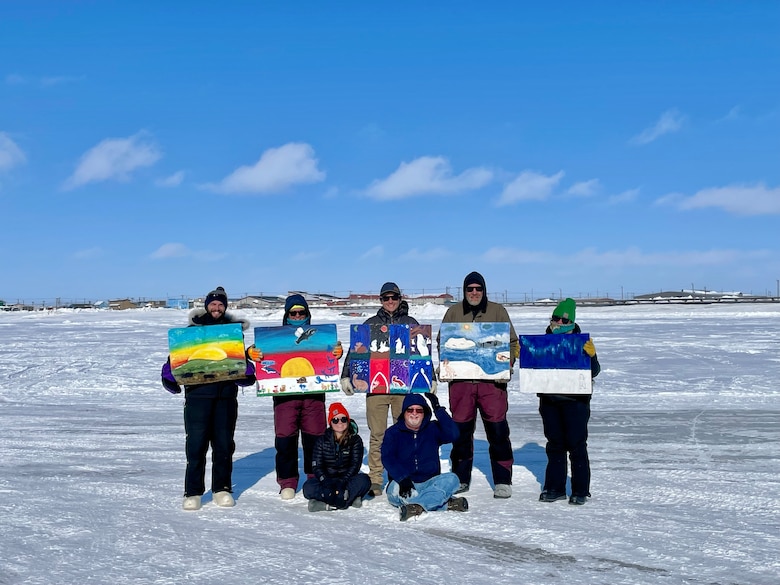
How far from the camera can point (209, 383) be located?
673 cm

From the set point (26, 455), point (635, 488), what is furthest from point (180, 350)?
point (635, 488)

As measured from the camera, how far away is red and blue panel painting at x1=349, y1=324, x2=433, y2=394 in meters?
7.21

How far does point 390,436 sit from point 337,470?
1.91 ft

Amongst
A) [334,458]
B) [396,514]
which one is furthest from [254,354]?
[396,514]

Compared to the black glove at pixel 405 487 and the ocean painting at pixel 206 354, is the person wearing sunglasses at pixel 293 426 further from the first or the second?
the black glove at pixel 405 487

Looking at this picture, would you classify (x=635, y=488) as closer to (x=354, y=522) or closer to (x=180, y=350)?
(x=354, y=522)

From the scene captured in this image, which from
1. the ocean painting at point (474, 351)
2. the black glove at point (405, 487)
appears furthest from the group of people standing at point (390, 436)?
the ocean painting at point (474, 351)

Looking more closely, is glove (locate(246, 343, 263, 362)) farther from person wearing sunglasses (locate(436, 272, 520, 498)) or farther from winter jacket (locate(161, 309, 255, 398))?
person wearing sunglasses (locate(436, 272, 520, 498))

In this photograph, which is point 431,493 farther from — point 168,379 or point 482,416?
point 168,379

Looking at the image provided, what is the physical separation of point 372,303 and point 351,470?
Result: 62.4 m

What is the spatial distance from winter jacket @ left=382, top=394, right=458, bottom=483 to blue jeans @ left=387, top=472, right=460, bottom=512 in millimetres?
87

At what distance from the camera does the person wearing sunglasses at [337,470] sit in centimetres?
659

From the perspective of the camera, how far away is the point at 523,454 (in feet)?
30.7

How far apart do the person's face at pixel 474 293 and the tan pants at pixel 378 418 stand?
1145 millimetres
